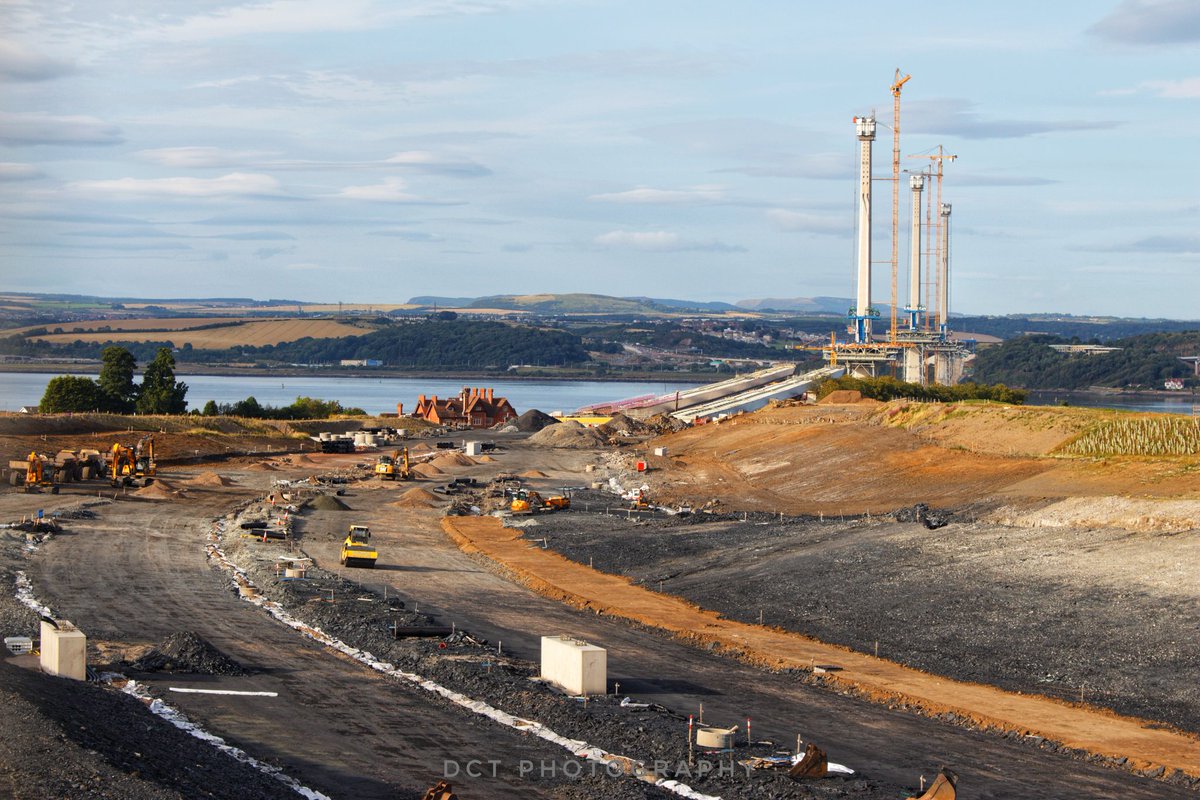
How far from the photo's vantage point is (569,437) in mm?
101312

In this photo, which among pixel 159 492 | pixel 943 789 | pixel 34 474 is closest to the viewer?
pixel 943 789

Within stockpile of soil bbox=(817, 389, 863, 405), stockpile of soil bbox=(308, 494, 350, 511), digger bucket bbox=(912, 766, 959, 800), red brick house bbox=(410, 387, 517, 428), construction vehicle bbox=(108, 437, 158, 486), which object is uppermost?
stockpile of soil bbox=(817, 389, 863, 405)

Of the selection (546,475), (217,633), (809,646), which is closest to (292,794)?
(217,633)

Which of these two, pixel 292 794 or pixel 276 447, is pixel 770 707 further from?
pixel 276 447

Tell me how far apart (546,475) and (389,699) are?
2114 inches

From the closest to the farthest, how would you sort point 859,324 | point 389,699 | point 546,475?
1. point 389,699
2. point 546,475
3. point 859,324

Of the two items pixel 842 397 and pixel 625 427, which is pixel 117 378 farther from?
pixel 842 397

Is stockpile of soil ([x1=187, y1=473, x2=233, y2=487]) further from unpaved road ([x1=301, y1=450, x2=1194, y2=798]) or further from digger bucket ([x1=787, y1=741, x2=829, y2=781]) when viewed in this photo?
digger bucket ([x1=787, y1=741, x2=829, y2=781])

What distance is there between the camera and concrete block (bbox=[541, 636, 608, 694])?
25812 millimetres

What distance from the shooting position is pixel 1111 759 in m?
22.2

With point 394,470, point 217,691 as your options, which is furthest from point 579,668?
point 394,470

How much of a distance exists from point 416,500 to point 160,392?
65.6m

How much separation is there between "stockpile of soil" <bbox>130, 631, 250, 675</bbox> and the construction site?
0.26 ft

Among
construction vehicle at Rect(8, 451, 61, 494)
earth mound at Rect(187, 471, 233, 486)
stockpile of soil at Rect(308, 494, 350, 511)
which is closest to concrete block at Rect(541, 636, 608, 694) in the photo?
stockpile of soil at Rect(308, 494, 350, 511)
